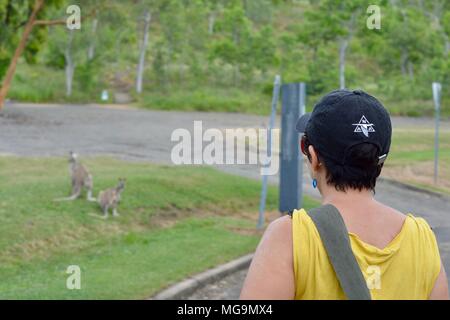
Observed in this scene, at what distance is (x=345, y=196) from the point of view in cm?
249

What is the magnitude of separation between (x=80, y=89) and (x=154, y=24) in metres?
12.7

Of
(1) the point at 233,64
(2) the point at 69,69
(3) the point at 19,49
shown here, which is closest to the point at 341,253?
(3) the point at 19,49

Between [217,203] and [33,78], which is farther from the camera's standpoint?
[33,78]

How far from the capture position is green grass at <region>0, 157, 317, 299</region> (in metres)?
8.85

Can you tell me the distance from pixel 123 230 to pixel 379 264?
9593 millimetres

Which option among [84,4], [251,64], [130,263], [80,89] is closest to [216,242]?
[130,263]

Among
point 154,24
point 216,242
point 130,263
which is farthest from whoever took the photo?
point 154,24

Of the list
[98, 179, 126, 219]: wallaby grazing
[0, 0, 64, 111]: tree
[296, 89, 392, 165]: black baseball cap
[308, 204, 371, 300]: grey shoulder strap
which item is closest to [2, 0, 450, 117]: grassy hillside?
[0, 0, 64, 111]: tree

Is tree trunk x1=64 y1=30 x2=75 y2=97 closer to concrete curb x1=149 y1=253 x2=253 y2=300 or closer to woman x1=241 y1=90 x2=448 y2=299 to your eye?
concrete curb x1=149 y1=253 x2=253 y2=300

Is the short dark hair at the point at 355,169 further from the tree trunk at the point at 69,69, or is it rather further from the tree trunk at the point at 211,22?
the tree trunk at the point at 211,22

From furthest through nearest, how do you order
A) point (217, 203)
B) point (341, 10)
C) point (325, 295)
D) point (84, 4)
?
point (341, 10), point (84, 4), point (217, 203), point (325, 295)

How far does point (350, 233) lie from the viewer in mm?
2383

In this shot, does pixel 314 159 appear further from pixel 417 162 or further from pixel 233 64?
pixel 233 64

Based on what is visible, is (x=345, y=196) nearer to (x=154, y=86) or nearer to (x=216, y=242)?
(x=216, y=242)
